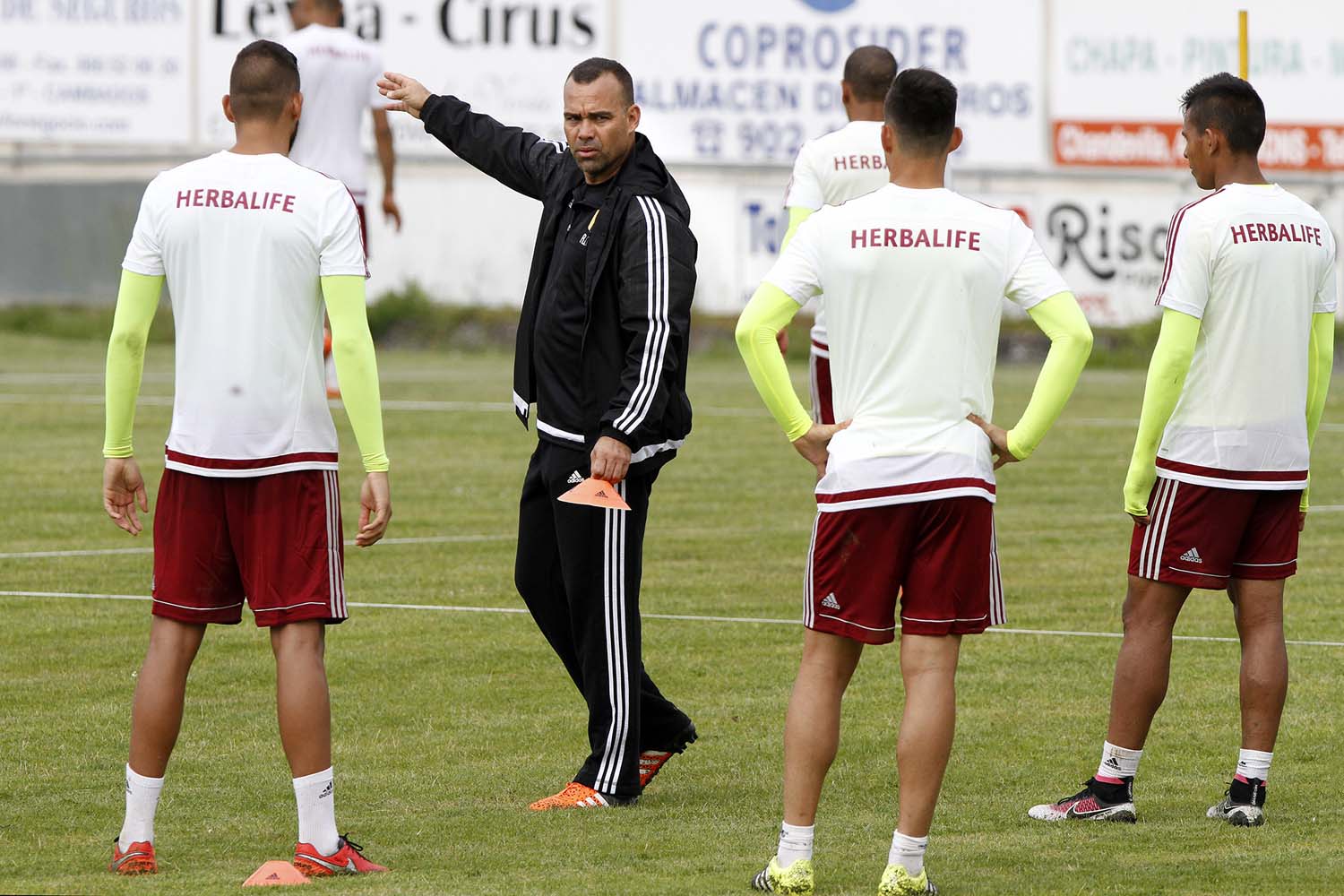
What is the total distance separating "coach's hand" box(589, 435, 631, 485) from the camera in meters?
6.02

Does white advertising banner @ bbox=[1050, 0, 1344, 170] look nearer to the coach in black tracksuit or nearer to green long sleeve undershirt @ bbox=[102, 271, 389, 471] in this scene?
the coach in black tracksuit

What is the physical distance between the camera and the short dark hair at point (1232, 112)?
19.9 feet

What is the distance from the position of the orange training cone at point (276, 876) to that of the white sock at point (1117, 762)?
230 centimetres

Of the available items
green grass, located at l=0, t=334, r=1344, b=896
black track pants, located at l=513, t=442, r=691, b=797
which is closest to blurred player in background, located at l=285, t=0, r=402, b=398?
green grass, located at l=0, t=334, r=1344, b=896

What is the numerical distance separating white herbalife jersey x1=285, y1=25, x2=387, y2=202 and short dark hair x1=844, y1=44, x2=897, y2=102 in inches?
157

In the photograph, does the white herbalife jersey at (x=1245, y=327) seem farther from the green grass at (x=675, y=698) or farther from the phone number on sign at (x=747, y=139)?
the phone number on sign at (x=747, y=139)

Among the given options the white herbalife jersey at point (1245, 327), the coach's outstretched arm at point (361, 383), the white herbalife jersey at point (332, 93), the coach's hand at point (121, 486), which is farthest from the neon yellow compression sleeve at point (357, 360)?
the white herbalife jersey at point (332, 93)

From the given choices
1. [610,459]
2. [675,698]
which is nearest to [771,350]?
Result: [610,459]

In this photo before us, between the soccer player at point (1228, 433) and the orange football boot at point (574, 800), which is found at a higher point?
the soccer player at point (1228, 433)

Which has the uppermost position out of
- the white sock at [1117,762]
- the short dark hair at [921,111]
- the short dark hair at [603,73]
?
the short dark hair at [603,73]

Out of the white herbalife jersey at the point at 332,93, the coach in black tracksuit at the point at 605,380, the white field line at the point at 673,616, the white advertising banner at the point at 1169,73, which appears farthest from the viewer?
the white advertising banner at the point at 1169,73

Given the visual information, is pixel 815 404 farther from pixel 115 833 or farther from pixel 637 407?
pixel 115 833

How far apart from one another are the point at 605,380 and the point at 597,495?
1.33ft

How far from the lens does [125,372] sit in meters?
5.45
